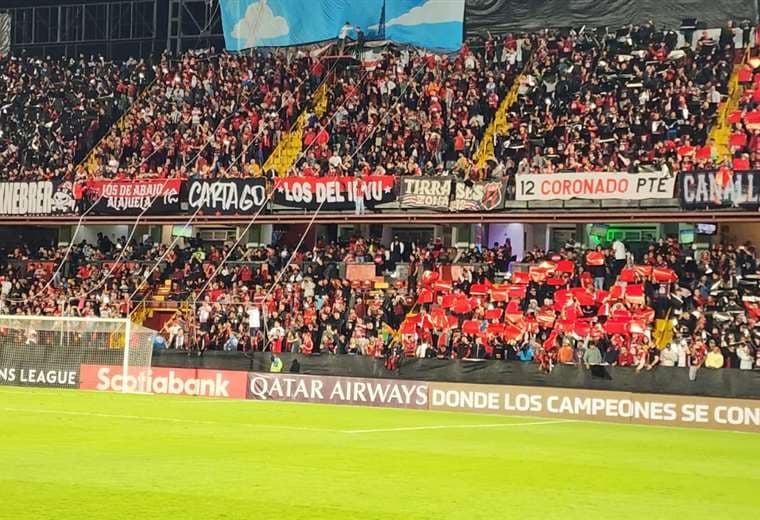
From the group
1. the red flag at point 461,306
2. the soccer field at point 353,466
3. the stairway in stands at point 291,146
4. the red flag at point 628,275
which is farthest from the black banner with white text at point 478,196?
the soccer field at point 353,466

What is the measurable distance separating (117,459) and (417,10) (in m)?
30.4

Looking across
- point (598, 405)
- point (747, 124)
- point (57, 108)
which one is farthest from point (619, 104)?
point (57, 108)

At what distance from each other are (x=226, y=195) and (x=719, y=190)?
15.9 meters

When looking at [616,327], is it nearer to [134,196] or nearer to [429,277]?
[429,277]

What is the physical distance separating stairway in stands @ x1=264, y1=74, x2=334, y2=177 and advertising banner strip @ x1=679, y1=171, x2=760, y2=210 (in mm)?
13848

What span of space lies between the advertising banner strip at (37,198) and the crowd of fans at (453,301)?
2.46 m

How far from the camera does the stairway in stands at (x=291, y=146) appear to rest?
149ft

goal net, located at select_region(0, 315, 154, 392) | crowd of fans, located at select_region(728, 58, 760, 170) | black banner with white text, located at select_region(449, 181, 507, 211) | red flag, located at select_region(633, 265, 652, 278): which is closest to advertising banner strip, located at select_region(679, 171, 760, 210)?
crowd of fans, located at select_region(728, 58, 760, 170)

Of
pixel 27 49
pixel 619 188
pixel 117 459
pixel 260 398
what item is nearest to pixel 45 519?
pixel 117 459

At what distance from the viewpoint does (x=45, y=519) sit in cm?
1278

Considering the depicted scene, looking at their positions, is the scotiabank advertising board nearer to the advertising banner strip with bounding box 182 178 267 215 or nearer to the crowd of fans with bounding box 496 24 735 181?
the advertising banner strip with bounding box 182 178 267 215

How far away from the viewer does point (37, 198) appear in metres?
47.2

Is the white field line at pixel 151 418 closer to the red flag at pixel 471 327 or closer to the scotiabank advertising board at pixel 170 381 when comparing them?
the scotiabank advertising board at pixel 170 381

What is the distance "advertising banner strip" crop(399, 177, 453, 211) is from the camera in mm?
40500
